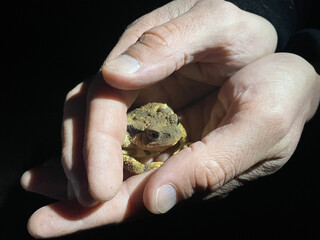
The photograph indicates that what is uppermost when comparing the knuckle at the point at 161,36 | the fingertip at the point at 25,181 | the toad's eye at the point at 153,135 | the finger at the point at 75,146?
the knuckle at the point at 161,36

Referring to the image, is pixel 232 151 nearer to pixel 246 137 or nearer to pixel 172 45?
pixel 246 137

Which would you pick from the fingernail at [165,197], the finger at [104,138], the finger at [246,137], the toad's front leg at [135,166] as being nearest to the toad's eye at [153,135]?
the toad's front leg at [135,166]

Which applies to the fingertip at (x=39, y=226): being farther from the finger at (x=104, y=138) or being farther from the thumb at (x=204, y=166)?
the thumb at (x=204, y=166)

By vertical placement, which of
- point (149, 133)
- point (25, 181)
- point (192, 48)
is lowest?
point (25, 181)

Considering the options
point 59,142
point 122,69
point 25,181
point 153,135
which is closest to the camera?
point 122,69

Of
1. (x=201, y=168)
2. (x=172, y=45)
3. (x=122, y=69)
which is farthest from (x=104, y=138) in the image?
(x=172, y=45)

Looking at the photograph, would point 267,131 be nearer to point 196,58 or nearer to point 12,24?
point 196,58
